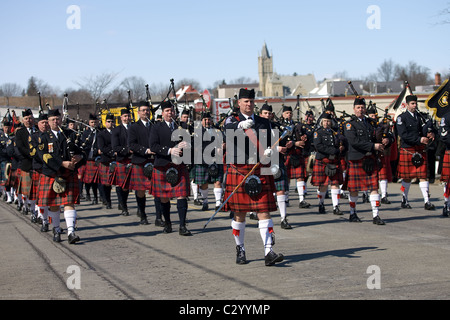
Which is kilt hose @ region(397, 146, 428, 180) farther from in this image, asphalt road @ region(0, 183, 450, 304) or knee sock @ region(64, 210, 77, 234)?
knee sock @ region(64, 210, 77, 234)

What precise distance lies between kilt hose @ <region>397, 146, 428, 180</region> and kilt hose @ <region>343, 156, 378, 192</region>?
2.09 meters

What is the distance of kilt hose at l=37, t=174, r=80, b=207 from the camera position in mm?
9328

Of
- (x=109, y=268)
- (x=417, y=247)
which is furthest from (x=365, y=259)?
(x=109, y=268)

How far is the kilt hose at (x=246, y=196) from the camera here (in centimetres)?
720

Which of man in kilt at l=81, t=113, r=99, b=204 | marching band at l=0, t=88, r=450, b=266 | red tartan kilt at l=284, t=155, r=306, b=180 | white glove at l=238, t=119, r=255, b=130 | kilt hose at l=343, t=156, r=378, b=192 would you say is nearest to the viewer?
white glove at l=238, t=119, r=255, b=130

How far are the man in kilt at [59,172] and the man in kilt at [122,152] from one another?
2788 mm

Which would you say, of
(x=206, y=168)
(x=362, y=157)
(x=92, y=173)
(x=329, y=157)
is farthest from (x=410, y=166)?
(x=92, y=173)

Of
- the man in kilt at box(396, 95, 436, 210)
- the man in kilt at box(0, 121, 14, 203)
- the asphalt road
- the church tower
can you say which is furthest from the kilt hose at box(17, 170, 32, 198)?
the church tower

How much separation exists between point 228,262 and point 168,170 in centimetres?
280

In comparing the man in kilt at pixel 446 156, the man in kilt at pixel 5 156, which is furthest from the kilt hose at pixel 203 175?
the man in kilt at pixel 5 156

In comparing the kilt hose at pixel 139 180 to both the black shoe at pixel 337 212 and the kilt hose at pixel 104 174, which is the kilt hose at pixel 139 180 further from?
the black shoe at pixel 337 212

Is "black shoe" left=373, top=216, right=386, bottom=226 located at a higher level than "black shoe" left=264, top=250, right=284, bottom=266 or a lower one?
lower

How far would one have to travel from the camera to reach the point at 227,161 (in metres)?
7.44
